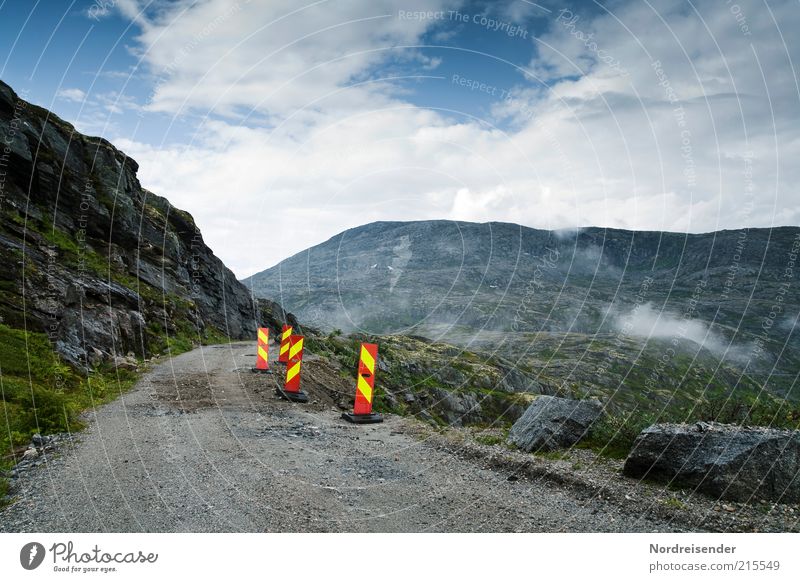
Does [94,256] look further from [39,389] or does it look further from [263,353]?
[39,389]

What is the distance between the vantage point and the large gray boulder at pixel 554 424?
8.80 m

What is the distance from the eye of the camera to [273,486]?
6395mm

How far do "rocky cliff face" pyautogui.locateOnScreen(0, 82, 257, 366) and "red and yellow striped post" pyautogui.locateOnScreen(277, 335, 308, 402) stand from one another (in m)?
6.97

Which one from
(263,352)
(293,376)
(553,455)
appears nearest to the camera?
(553,455)

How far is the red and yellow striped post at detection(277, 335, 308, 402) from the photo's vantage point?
1461 centimetres

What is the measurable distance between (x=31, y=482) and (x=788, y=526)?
991 centimetres

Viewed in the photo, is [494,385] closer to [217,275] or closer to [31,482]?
[217,275]

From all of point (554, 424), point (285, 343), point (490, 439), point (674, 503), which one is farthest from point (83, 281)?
point (674, 503)

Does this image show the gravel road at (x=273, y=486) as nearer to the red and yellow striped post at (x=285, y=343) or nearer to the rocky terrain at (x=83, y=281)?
the rocky terrain at (x=83, y=281)

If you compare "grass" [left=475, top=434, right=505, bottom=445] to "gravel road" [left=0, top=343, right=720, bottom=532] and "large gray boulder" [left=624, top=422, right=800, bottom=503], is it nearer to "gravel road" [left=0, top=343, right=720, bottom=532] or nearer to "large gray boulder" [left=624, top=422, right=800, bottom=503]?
"gravel road" [left=0, top=343, right=720, bottom=532]

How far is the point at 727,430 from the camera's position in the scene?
6645 millimetres
